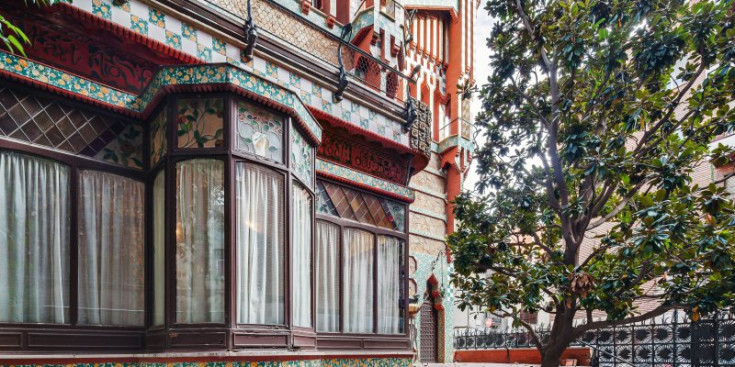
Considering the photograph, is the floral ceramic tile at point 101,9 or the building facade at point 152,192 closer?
the building facade at point 152,192

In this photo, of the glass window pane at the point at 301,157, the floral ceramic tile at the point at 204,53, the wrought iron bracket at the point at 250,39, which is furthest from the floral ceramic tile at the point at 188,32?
the glass window pane at the point at 301,157

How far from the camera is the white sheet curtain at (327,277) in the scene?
289 inches

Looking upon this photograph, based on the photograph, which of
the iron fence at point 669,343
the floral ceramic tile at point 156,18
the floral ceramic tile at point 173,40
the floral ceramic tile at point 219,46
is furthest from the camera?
the iron fence at point 669,343

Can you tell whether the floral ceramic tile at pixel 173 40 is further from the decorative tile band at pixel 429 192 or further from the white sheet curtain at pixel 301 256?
the decorative tile band at pixel 429 192

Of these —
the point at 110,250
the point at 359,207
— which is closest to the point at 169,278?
the point at 110,250

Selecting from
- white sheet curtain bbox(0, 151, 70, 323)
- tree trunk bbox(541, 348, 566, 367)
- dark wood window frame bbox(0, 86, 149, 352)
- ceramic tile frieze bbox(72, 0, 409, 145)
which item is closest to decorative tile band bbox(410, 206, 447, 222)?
tree trunk bbox(541, 348, 566, 367)

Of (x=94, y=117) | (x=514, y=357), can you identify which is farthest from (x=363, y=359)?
(x=514, y=357)

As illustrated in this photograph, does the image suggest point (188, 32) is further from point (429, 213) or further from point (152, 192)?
point (429, 213)

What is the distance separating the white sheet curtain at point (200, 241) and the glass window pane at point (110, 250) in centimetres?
52

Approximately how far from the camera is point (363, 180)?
318 inches

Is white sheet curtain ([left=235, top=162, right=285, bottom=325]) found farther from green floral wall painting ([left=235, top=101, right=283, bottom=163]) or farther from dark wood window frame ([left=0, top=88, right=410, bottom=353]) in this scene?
green floral wall painting ([left=235, top=101, right=283, bottom=163])

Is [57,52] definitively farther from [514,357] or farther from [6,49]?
[514,357]

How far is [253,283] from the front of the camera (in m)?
5.41

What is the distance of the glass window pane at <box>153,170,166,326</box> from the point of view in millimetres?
5348
